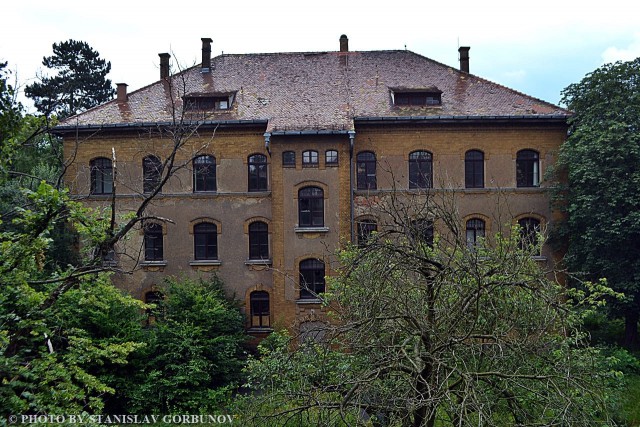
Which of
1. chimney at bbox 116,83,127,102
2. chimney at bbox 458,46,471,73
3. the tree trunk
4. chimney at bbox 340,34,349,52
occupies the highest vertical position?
chimney at bbox 340,34,349,52

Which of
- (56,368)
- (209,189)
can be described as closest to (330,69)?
(209,189)

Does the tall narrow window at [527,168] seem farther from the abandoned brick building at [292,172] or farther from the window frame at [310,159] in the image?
the window frame at [310,159]

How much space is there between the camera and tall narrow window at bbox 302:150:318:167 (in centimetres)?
2114

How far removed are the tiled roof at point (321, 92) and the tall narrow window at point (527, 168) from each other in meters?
1.63

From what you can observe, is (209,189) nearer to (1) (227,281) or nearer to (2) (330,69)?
(1) (227,281)

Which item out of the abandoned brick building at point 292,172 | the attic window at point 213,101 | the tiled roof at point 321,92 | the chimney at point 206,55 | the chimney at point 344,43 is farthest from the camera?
the chimney at point 344,43

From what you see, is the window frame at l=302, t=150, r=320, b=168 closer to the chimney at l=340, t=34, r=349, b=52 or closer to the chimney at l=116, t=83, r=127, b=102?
the chimney at l=340, t=34, r=349, b=52

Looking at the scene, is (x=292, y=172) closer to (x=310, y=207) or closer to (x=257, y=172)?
(x=310, y=207)

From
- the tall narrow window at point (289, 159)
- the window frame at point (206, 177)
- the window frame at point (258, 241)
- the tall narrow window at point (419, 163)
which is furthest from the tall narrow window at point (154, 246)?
the tall narrow window at point (419, 163)

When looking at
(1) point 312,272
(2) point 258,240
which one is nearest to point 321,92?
(2) point 258,240

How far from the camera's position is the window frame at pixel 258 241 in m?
21.8

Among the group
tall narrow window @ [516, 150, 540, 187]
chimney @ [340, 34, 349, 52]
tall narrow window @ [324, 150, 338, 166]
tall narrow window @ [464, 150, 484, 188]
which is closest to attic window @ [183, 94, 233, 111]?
tall narrow window @ [324, 150, 338, 166]

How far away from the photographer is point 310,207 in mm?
21266

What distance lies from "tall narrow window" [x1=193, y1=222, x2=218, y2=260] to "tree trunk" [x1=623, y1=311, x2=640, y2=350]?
51.0 feet
